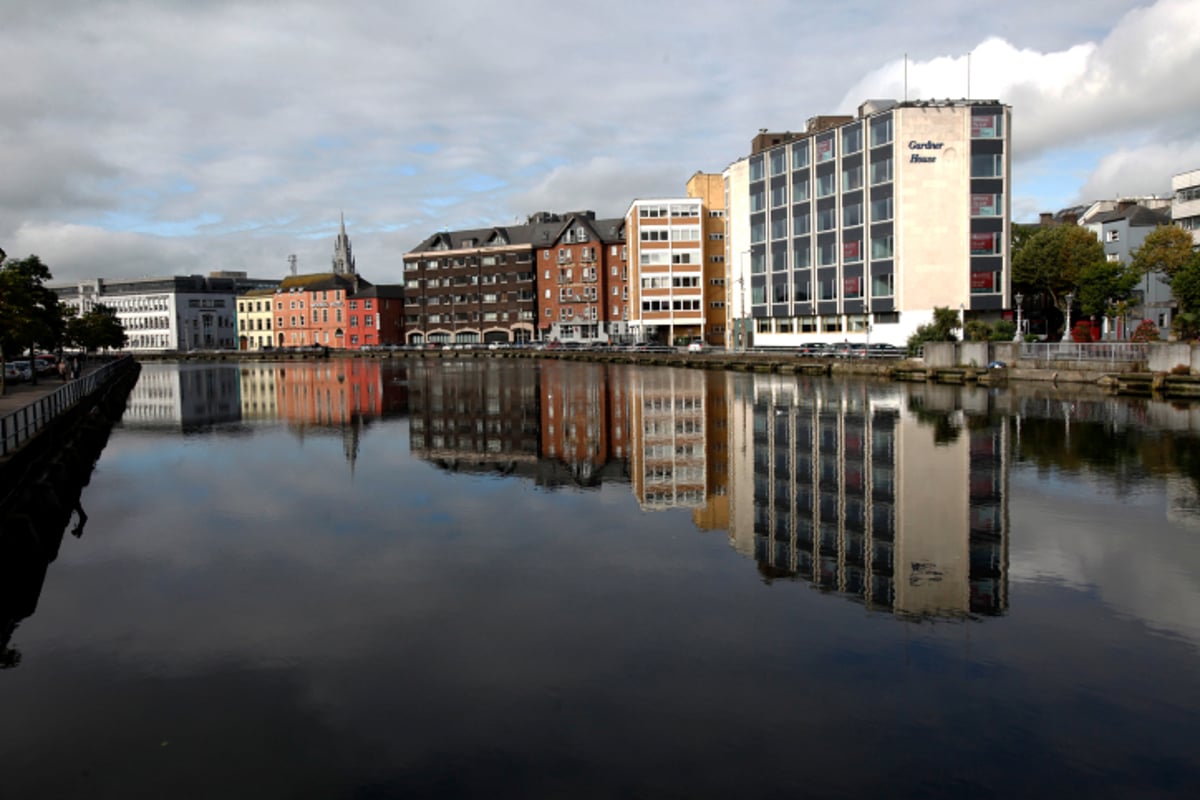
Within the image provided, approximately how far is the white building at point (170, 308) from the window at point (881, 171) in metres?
A: 148

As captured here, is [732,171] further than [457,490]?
Yes

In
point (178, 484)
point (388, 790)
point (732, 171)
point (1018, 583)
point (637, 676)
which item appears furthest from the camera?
point (732, 171)

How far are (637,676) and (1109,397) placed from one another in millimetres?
38467

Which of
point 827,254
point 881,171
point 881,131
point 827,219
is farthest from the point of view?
point 827,254

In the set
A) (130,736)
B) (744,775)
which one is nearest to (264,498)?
(130,736)

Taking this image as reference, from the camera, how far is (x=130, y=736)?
853cm

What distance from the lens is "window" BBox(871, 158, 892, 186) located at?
6981 cm

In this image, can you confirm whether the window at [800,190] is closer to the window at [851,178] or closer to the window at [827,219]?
the window at [827,219]

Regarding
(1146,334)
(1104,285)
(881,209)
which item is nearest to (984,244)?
(881,209)

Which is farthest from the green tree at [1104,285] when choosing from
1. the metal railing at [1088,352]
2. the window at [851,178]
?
the metal railing at [1088,352]

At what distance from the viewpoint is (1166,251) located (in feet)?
238

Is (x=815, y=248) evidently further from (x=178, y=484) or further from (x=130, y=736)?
(x=130, y=736)

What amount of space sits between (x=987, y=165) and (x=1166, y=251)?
18.8 meters

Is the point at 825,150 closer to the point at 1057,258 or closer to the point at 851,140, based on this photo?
the point at 851,140
